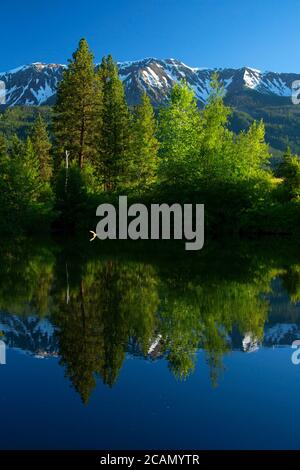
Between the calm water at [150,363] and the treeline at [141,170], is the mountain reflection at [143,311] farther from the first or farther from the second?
the treeline at [141,170]

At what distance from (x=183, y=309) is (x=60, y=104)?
49731 millimetres

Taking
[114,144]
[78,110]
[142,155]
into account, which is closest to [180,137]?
[114,144]

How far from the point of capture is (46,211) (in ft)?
165

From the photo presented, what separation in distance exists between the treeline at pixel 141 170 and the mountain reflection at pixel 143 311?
23.9 meters

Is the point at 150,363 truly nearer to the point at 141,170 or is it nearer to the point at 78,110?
the point at 141,170

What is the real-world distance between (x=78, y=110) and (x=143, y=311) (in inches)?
1884

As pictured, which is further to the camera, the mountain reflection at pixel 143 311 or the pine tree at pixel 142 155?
the pine tree at pixel 142 155

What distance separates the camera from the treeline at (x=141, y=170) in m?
46.2

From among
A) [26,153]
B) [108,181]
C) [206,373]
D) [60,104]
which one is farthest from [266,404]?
[26,153]

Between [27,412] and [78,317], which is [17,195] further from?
[27,412]

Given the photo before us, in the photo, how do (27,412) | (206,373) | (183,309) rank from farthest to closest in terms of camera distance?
(183,309), (206,373), (27,412)

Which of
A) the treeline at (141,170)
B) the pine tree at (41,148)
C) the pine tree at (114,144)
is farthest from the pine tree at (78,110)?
the pine tree at (41,148)

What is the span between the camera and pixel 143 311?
42.2 feet

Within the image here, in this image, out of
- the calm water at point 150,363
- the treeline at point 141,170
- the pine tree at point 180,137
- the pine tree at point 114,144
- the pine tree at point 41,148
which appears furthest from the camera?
the pine tree at point 41,148
